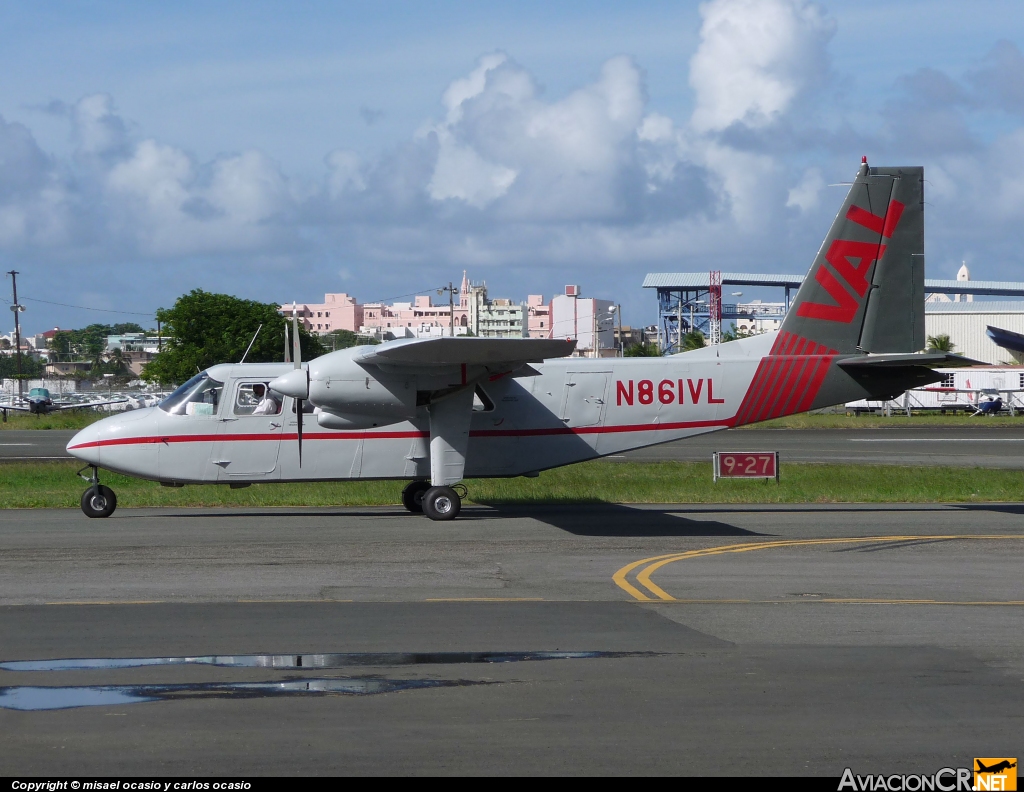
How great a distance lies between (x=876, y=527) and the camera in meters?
17.8

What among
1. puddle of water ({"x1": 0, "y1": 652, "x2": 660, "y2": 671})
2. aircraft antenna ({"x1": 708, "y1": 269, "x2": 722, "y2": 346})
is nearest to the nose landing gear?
puddle of water ({"x1": 0, "y1": 652, "x2": 660, "y2": 671})

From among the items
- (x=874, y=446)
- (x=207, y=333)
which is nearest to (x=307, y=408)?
(x=874, y=446)

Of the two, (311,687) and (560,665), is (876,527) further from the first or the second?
(311,687)

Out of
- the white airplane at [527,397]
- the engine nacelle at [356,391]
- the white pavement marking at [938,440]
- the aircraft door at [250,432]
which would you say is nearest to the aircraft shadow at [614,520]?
the white airplane at [527,397]

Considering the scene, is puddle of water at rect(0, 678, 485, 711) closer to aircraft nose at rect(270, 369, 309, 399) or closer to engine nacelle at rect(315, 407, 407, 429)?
aircraft nose at rect(270, 369, 309, 399)

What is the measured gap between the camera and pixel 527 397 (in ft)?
65.1

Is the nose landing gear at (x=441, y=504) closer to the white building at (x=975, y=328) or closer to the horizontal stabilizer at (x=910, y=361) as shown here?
the horizontal stabilizer at (x=910, y=361)

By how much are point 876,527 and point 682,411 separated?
420 cm

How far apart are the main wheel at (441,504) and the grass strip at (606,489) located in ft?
12.0

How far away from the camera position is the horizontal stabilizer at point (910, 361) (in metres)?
17.7

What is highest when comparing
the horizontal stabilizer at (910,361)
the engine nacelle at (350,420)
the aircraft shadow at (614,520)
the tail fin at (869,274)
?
the tail fin at (869,274)

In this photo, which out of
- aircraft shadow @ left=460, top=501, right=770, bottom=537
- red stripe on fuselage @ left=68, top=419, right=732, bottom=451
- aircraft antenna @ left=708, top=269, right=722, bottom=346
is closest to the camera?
aircraft shadow @ left=460, top=501, right=770, bottom=537

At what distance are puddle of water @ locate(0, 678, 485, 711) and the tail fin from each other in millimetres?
14208

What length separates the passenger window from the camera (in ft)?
63.4
